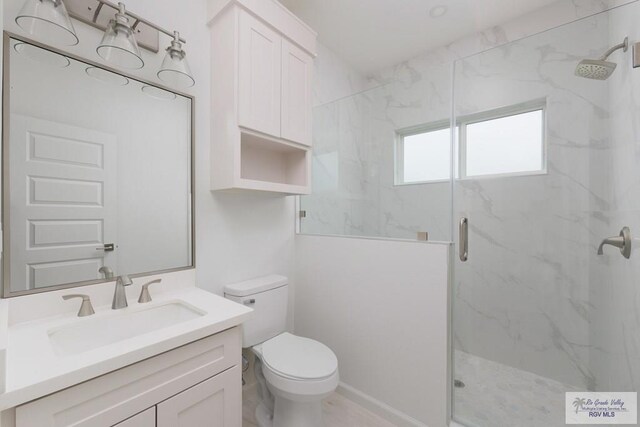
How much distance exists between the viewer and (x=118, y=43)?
3.36 ft

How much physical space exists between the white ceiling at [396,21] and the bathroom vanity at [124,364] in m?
2.09

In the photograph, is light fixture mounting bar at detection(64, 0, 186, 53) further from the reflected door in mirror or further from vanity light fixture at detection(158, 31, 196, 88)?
the reflected door in mirror

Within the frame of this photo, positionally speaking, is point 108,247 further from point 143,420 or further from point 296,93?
point 296,93

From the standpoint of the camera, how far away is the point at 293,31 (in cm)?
159

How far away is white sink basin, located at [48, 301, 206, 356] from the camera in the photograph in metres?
0.95

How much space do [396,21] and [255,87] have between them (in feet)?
4.31

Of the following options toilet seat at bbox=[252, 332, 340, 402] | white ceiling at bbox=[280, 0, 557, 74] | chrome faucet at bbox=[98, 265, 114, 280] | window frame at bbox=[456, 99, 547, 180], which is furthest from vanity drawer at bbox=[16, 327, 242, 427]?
white ceiling at bbox=[280, 0, 557, 74]

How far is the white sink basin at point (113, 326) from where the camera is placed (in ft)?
3.11

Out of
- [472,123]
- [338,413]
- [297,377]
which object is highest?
[472,123]

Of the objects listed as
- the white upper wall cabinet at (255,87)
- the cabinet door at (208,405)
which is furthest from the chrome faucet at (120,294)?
the white upper wall cabinet at (255,87)

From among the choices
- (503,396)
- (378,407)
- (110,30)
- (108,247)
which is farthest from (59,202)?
(503,396)

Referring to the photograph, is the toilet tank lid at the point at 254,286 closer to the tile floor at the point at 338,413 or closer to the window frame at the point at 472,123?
the tile floor at the point at 338,413

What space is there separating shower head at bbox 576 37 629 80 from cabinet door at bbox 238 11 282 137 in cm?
152

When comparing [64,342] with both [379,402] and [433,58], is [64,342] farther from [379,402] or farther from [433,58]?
[433,58]
